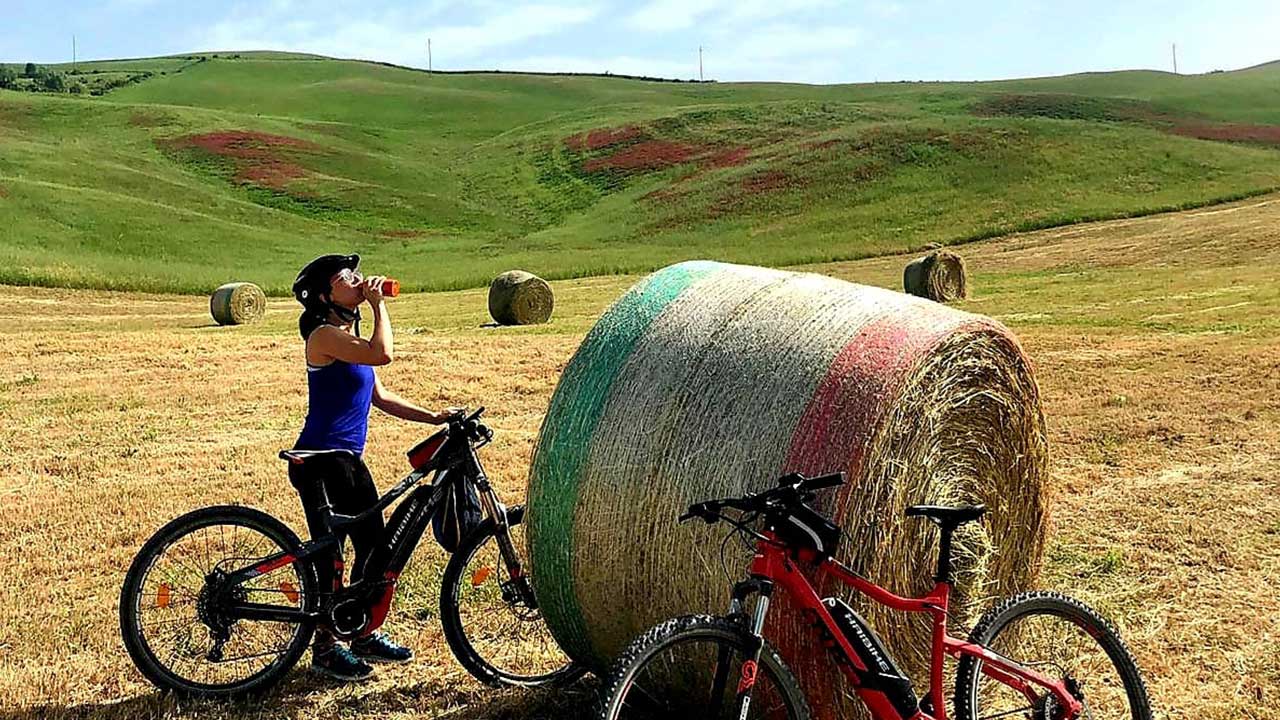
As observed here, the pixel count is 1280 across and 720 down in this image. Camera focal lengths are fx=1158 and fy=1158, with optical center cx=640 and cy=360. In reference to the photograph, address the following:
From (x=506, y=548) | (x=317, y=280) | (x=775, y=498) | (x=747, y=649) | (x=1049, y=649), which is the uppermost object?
(x=317, y=280)

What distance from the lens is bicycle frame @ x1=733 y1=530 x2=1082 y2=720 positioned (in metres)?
3.95

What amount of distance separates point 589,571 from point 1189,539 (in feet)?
15.3

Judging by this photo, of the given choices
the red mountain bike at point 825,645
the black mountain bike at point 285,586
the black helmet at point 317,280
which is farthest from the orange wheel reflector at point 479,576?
the black helmet at point 317,280

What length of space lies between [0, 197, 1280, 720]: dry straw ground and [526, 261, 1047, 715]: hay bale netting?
3.34 feet

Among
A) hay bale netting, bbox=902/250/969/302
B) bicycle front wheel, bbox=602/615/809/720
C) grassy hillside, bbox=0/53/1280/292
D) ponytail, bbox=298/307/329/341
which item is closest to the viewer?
bicycle front wheel, bbox=602/615/809/720

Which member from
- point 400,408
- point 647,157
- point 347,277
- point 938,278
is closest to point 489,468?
point 400,408

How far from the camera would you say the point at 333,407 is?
542cm

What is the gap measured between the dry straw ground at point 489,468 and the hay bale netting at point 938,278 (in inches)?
116

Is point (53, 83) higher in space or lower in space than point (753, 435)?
higher

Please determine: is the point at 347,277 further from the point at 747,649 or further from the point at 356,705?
the point at 747,649

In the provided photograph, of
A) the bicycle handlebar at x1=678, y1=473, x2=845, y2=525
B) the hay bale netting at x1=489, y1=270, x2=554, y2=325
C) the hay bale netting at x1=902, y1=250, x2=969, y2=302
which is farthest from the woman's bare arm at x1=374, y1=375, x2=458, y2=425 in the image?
the hay bale netting at x1=902, y1=250, x2=969, y2=302

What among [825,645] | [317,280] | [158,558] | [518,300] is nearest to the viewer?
[825,645]

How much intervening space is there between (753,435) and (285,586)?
2468mm

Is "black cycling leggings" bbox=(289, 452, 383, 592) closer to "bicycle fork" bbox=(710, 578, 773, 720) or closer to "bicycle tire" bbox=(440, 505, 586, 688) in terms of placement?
"bicycle tire" bbox=(440, 505, 586, 688)
